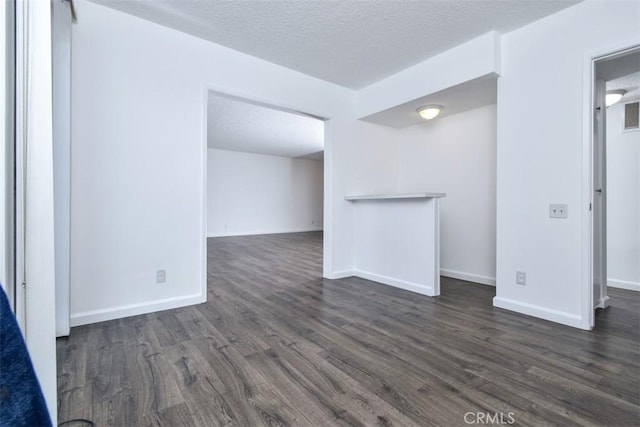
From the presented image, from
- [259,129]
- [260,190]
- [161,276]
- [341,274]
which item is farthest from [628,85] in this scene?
[260,190]

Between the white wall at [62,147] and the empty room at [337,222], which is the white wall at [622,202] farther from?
the white wall at [62,147]

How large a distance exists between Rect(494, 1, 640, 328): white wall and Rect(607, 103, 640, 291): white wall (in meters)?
1.86

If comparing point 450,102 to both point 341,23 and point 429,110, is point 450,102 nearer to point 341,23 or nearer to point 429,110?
point 429,110

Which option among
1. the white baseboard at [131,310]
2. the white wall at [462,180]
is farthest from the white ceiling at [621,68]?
the white baseboard at [131,310]

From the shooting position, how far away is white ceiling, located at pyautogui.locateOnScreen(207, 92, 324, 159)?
16.6 ft

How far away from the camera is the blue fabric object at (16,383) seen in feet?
1.43

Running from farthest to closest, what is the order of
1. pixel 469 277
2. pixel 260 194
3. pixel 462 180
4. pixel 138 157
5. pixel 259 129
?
pixel 260 194, pixel 259 129, pixel 462 180, pixel 469 277, pixel 138 157

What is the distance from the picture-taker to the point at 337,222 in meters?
3.93

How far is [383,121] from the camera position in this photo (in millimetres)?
4234

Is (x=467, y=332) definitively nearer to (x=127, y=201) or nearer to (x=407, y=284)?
(x=407, y=284)

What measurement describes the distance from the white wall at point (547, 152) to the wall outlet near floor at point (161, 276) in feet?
10.0

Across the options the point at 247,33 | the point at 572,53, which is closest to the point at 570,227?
the point at 572,53

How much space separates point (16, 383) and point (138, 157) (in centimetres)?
248

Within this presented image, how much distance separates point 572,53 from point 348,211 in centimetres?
263
